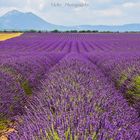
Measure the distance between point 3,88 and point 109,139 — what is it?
10.7ft

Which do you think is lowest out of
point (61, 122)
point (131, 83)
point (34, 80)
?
point (34, 80)

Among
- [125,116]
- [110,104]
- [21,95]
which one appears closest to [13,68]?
[21,95]

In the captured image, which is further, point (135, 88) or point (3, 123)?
point (135, 88)

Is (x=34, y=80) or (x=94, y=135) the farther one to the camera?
(x=34, y=80)

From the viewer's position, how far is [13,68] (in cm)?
909

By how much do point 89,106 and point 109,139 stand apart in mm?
1069

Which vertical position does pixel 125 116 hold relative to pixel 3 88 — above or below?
above

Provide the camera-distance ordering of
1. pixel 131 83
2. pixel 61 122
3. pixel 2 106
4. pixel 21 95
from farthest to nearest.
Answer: pixel 131 83 → pixel 21 95 → pixel 2 106 → pixel 61 122

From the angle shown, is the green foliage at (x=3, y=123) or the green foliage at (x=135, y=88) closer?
the green foliage at (x=3, y=123)

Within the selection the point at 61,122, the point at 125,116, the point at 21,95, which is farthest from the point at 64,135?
the point at 21,95

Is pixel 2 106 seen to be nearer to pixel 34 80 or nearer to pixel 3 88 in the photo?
pixel 3 88

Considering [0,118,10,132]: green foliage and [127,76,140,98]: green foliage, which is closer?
[0,118,10,132]: green foliage

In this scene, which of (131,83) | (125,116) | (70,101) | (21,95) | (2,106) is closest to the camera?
(125,116)

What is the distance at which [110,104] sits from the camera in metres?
4.14
